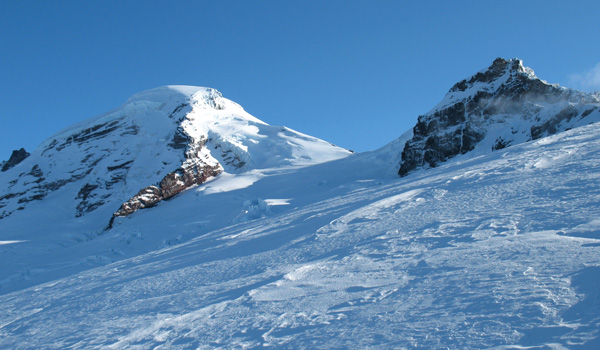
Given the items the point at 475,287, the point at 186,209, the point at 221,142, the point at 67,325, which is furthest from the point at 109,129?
the point at 475,287

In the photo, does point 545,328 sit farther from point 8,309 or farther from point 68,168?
point 68,168

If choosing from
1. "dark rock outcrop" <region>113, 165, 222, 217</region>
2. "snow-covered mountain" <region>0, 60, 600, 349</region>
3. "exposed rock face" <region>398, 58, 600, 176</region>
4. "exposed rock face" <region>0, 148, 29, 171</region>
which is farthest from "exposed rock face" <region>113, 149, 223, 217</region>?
"exposed rock face" <region>0, 148, 29, 171</region>

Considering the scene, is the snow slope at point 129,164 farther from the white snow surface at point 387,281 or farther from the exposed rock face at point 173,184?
the white snow surface at point 387,281

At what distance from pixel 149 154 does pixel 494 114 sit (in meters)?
26.5

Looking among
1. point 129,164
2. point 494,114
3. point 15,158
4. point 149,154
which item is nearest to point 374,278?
point 494,114

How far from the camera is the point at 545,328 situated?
11.1 feet

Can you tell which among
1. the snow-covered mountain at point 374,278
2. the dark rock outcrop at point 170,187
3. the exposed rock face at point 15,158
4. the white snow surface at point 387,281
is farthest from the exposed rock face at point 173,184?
the exposed rock face at point 15,158

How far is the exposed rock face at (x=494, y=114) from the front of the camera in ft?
74.0

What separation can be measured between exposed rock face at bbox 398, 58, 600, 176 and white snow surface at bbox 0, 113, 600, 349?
10.7m

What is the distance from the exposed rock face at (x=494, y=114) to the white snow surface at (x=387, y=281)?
1073 cm

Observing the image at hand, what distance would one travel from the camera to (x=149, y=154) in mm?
34594

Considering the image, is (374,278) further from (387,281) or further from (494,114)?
(494,114)

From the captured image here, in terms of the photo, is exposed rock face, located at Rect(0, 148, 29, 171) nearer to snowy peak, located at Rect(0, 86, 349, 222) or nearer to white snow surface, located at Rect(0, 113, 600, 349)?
snowy peak, located at Rect(0, 86, 349, 222)

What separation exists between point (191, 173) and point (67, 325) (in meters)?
25.2
